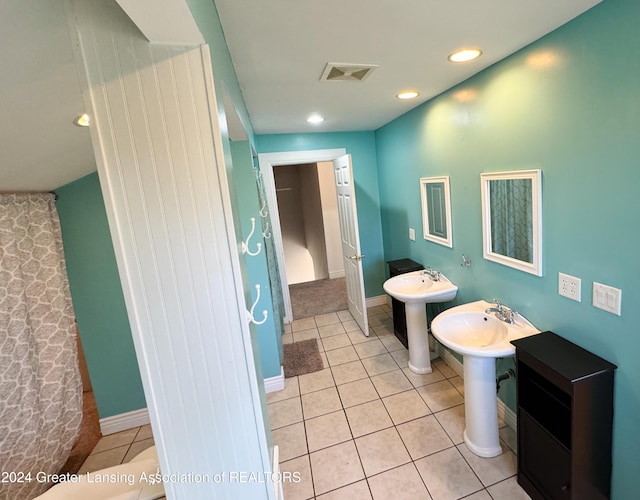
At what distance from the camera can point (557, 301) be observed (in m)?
1.61

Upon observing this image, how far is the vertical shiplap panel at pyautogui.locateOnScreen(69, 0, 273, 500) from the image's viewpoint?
78 cm

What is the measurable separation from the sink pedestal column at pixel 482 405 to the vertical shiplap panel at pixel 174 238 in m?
1.38

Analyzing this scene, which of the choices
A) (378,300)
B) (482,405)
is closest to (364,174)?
(378,300)

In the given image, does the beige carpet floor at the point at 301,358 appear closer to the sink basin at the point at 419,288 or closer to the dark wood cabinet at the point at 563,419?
the sink basin at the point at 419,288

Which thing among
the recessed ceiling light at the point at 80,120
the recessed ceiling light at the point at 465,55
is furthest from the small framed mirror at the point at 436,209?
the recessed ceiling light at the point at 80,120

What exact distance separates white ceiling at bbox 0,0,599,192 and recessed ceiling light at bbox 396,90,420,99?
0.18m

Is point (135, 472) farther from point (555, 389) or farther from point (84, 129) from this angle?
point (555, 389)

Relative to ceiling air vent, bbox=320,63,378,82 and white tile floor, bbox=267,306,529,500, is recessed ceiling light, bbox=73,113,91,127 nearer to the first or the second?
ceiling air vent, bbox=320,63,378,82

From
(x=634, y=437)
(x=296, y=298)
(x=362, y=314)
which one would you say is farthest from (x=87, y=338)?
(x=634, y=437)

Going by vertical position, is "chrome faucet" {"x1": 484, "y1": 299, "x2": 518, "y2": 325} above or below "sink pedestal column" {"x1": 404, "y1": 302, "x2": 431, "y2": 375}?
above

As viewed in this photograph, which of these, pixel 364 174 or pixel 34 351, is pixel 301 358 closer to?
pixel 34 351

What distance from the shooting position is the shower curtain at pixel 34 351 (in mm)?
1709

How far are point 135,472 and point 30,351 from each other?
111cm

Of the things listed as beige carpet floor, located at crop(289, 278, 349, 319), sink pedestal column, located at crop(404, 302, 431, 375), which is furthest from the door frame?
sink pedestal column, located at crop(404, 302, 431, 375)
